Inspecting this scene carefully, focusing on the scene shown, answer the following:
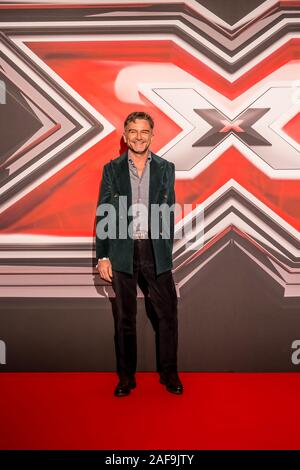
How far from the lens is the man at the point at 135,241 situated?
87.1 inches

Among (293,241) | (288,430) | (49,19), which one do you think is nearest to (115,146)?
(49,19)

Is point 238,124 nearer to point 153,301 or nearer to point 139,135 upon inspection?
point 139,135

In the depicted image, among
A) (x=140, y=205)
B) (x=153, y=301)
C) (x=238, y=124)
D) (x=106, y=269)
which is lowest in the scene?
(x=153, y=301)

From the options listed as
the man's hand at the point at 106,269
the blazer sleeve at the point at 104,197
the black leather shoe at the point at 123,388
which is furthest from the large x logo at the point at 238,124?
the black leather shoe at the point at 123,388

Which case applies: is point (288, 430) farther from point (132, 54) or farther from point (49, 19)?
point (49, 19)

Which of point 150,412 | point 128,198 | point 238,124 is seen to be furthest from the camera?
point 238,124

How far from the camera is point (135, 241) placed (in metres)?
2.24

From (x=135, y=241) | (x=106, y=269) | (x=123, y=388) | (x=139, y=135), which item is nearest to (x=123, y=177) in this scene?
(x=139, y=135)

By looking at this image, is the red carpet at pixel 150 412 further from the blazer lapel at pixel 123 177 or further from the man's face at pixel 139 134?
the man's face at pixel 139 134

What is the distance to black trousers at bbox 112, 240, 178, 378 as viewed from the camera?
225 centimetres

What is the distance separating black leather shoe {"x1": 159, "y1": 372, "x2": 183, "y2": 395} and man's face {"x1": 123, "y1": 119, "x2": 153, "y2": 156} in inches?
51.6

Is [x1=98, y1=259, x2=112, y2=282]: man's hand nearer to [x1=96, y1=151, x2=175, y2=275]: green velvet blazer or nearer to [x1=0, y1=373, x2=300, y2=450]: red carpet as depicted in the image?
[x1=96, y1=151, x2=175, y2=275]: green velvet blazer

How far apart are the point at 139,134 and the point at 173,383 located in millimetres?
1446

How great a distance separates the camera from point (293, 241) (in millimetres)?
2537
